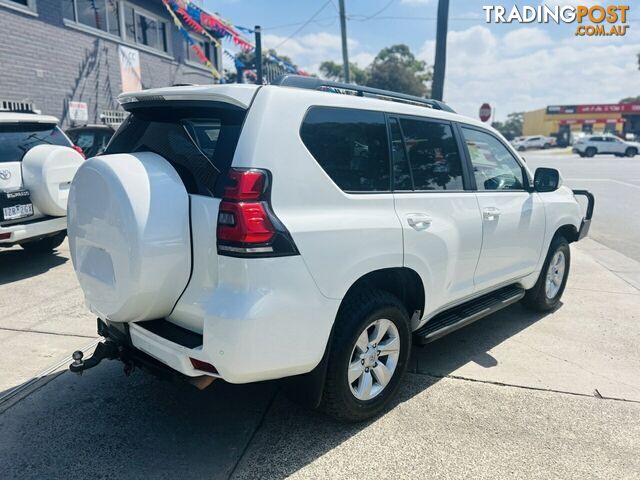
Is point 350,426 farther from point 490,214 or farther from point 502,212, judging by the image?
point 502,212

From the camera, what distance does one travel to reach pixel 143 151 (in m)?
2.74

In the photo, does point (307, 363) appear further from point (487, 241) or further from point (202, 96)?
point (487, 241)

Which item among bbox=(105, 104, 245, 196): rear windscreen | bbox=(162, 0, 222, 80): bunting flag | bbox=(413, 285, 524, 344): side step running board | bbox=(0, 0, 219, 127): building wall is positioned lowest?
bbox=(413, 285, 524, 344): side step running board

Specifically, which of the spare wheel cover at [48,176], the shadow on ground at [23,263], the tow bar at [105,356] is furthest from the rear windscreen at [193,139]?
the shadow on ground at [23,263]

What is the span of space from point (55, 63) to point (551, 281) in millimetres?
11397

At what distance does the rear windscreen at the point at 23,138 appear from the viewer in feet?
18.2

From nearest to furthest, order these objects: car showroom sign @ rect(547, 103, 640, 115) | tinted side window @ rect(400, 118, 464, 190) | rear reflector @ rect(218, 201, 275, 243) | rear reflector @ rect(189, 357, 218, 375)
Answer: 1. rear reflector @ rect(218, 201, 275, 243)
2. rear reflector @ rect(189, 357, 218, 375)
3. tinted side window @ rect(400, 118, 464, 190)
4. car showroom sign @ rect(547, 103, 640, 115)

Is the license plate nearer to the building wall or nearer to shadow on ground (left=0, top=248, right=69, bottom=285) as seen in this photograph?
shadow on ground (left=0, top=248, right=69, bottom=285)

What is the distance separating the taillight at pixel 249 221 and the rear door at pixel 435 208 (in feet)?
3.05

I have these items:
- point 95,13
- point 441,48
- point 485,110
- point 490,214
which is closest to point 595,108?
point 485,110

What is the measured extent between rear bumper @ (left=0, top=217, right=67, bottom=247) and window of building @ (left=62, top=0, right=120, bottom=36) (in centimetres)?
797

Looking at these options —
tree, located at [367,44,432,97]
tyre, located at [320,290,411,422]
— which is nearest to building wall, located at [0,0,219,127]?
tyre, located at [320,290,411,422]

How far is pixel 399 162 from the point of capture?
298 centimetres

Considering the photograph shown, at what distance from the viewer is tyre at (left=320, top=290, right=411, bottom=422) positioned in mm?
2605
